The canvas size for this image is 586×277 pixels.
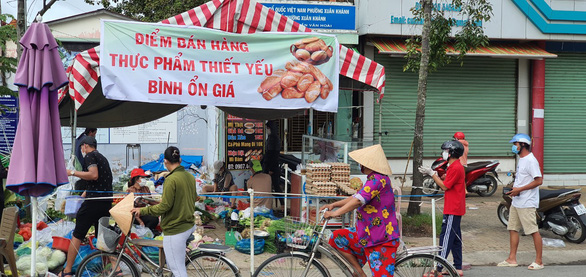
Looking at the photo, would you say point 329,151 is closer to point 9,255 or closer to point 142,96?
point 142,96

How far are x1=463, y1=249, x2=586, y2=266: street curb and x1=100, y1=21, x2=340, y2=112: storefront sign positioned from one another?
307 cm

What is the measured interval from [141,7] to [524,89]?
48.4ft

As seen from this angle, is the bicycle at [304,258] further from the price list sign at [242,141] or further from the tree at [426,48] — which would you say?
the price list sign at [242,141]

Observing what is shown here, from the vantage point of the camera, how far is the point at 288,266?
18.0 feet

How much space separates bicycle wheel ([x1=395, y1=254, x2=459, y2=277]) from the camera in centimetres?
578

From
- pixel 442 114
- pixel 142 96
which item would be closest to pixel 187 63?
pixel 142 96

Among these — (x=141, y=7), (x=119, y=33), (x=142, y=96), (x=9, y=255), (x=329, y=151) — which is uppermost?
(x=141, y=7)

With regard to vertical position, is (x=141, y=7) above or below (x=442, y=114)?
above

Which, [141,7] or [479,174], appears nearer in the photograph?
[479,174]

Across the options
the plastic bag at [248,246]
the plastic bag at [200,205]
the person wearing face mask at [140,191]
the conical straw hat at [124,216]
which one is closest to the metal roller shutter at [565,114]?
the plastic bag at [200,205]

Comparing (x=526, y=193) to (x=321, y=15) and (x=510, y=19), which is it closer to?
(x=321, y=15)

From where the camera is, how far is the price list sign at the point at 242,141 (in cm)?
1248

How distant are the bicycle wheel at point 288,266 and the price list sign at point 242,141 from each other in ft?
22.9

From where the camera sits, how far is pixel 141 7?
2300 cm
